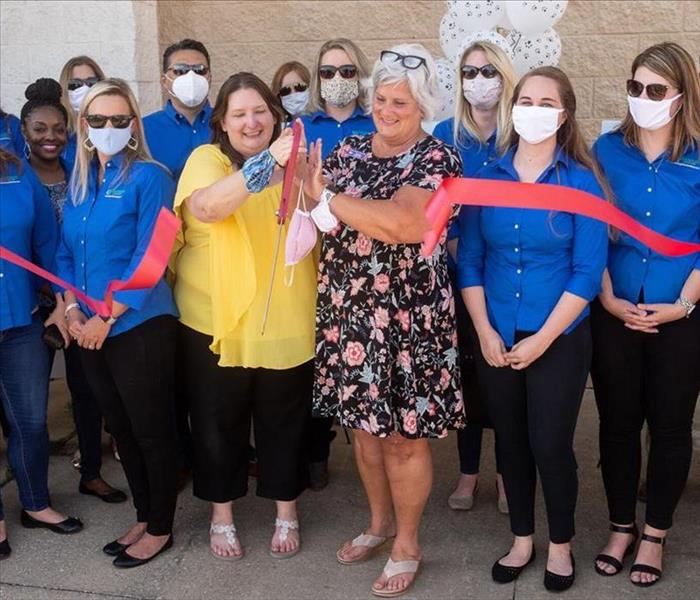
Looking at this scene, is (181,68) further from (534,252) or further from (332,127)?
(534,252)

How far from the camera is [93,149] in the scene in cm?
370

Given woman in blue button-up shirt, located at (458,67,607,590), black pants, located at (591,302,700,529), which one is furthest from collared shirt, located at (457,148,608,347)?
black pants, located at (591,302,700,529)

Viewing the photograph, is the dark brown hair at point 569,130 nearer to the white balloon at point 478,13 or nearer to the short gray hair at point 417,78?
the short gray hair at point 417,78

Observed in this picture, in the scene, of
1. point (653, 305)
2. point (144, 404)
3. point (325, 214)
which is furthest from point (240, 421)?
point (653, 305)

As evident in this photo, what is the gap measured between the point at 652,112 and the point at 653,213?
0.36 m

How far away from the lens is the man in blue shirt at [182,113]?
4.52 metres

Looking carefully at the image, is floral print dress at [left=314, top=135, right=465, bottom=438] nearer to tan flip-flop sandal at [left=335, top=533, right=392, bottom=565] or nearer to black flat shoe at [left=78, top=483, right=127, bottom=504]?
tan flip-flop sandal at [left=335, top=533, right=392, bottom=565]

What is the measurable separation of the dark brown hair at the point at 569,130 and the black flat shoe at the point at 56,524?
2.66 metres

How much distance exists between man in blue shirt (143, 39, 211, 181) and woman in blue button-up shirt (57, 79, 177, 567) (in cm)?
79

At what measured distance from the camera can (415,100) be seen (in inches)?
128

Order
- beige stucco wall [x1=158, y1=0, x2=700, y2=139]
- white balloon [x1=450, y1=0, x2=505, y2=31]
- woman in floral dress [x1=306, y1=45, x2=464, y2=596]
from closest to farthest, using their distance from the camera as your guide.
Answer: woman in floral dress [x1=306, y1=45, x2=464, y2=596] → white balloon [x1=450, y1=0, x2=505, y2=31] → beige stucco wall [x1=158, y1=0, x2=700, y2=139]

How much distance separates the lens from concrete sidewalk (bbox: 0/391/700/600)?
3627 mm

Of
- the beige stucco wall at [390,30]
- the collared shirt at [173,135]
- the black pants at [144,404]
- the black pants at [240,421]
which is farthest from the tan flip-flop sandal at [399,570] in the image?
the beige stucco wall at [390,30]

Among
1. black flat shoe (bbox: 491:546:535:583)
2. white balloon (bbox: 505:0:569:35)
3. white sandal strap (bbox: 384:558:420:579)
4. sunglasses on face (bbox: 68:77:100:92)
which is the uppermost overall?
white balloon (bbox: 505:0:569:35)
